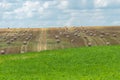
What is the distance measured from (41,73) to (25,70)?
3.66m

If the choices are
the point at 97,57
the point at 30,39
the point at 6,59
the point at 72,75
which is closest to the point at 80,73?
the point at 72,75

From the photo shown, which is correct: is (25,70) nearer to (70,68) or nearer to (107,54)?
(70,68)

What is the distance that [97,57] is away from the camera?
53.6 m

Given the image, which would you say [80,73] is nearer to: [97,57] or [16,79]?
[16,79]

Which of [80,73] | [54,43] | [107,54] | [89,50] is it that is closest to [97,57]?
[107,54]

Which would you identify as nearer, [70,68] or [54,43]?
[70,68]

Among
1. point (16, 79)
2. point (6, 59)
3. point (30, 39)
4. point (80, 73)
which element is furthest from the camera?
point (30, 39)

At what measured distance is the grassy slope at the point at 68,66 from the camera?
39344 mm

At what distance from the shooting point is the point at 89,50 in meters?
60.8

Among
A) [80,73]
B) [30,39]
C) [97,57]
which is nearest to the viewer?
[80,73]

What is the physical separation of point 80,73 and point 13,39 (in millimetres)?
52982

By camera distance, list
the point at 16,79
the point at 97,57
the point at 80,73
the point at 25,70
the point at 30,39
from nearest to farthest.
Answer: the point at 16,79 < the point at 80,73 < the point at 25,70 < the point at 97,57 < the point at 30,39

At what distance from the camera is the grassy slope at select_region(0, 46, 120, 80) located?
39344 millimetres

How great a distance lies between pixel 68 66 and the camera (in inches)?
1884
